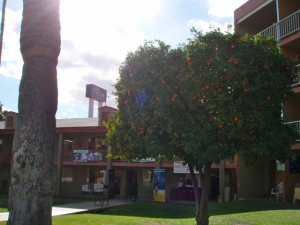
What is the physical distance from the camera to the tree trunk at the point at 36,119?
6129 mm

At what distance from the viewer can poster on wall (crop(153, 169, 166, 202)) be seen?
26.5 m

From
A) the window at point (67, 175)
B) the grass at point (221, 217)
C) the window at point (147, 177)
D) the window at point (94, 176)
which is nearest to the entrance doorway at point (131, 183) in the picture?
the window at point (147, 177)

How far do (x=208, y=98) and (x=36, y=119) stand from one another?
455cm

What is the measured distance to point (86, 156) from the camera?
1286 inches

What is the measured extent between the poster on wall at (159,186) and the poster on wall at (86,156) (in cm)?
658

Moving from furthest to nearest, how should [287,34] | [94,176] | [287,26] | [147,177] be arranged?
[94,176], [147,177], [287,26], [287,34]

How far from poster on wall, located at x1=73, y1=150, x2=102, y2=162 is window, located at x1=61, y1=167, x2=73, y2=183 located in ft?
12.1

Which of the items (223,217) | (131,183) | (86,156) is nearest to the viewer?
(223,217)

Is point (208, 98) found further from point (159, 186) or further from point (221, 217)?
point (159, 186)

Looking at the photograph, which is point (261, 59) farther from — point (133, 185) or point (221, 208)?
point (133, 185)

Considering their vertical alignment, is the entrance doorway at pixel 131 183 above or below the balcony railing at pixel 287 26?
below

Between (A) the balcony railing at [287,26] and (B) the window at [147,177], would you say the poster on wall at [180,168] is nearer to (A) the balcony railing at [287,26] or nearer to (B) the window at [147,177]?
(B) the window at [147,177]

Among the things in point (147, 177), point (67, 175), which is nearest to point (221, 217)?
point (147, 177)

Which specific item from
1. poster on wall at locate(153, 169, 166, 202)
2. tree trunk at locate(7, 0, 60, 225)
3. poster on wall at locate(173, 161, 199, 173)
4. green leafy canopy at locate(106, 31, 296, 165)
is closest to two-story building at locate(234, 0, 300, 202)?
poster on wall at locate(173, 161, 199, 173)
